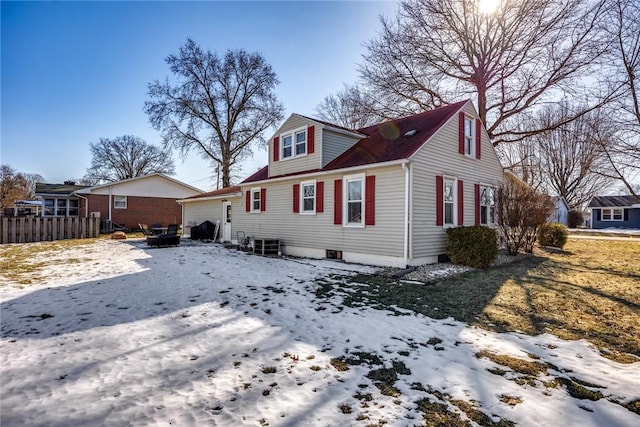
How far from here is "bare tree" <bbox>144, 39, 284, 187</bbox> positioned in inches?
1078

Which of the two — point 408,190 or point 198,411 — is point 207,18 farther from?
point 198,411

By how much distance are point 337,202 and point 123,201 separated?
22454mm

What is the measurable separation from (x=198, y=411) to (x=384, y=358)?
2.12 meters

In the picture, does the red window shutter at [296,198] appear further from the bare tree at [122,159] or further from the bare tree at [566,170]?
the bare tree at [122,159]

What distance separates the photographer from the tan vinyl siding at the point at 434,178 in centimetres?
972

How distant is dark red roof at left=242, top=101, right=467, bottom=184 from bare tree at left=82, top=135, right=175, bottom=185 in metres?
36.7

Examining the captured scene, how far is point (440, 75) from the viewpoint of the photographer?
59.0ft

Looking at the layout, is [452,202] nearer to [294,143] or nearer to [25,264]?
[294,143]

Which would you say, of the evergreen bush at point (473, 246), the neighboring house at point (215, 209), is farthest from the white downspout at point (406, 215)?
the neighboring house at point (215, 209)

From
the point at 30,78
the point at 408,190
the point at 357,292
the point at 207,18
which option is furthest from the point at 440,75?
the point at 30,78

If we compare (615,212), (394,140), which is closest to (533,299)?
(394,140)

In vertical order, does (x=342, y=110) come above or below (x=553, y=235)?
above

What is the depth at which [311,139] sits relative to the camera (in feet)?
42.5

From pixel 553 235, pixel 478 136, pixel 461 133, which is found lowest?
pixel 553 235
